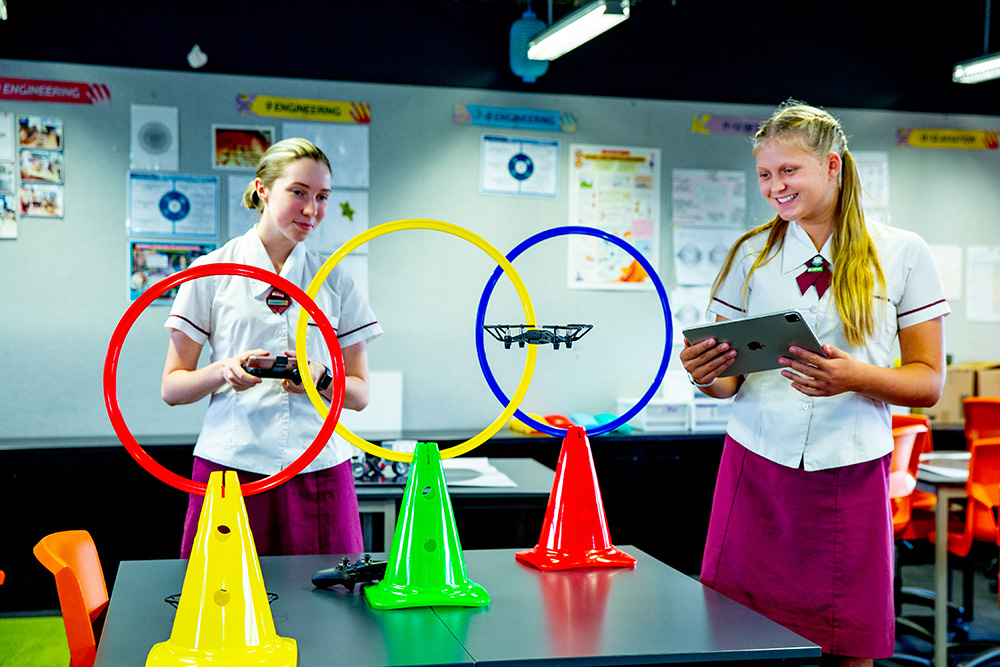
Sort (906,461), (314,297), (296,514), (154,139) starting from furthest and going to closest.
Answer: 1. (154,139)
2. (906,461)
3. (296,514)
4. (314,297)

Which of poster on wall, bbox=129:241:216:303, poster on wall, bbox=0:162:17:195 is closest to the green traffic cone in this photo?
poster on wall, bbox=129:241:216:303

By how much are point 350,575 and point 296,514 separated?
406mm

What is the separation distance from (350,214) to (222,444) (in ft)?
8.88

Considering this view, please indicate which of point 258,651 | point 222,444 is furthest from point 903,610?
point 258,651

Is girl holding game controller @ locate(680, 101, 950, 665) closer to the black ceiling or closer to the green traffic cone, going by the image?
the green traffic cone

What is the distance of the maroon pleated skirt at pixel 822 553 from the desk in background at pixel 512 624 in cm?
21

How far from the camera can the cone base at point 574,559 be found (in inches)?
68.7

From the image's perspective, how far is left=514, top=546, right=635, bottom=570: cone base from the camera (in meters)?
1.74

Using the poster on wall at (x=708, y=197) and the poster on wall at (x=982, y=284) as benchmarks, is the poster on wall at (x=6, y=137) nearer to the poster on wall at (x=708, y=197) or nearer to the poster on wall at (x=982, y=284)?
the poster on wall at (x=708, y=197)

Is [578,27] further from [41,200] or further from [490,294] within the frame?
[41,200]

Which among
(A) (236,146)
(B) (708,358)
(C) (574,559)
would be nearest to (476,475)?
(C) (574,559)

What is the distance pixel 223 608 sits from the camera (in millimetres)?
1258

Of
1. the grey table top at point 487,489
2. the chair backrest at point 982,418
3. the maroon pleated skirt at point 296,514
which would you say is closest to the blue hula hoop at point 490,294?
the maroon pleated skirt at point 296,514

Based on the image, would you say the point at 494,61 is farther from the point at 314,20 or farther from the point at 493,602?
the point at 493,602
